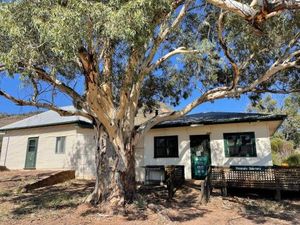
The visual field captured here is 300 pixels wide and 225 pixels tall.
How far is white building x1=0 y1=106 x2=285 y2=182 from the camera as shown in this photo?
1506 cm

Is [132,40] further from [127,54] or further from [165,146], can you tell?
[165,146]

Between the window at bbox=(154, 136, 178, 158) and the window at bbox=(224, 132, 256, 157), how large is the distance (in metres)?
2.96

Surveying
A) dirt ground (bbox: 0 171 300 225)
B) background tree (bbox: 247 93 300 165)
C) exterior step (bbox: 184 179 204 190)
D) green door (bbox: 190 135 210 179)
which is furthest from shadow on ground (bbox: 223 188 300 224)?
background tree (bbox: 247 93 300 165)

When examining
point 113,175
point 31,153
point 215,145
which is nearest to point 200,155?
point 215,145

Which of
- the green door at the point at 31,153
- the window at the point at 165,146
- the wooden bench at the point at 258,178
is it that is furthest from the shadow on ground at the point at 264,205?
the green door at the point at 31,153

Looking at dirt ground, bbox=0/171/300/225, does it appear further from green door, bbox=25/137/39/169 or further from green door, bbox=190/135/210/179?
green door, bbox=25/137/39/169

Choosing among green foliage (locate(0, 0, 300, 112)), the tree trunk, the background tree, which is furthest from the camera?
the background tree

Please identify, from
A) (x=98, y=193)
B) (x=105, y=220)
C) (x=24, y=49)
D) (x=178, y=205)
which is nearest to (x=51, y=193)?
(x=98, y=193)

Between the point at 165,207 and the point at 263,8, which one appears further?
the point at 165,207

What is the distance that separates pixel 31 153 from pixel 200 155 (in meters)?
11.9

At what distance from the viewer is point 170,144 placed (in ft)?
55.8

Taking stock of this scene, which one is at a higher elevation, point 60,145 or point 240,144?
point 60,145

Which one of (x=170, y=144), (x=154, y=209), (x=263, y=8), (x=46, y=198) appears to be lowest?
(x=154, y=209)

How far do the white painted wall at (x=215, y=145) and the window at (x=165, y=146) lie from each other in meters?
0.20
